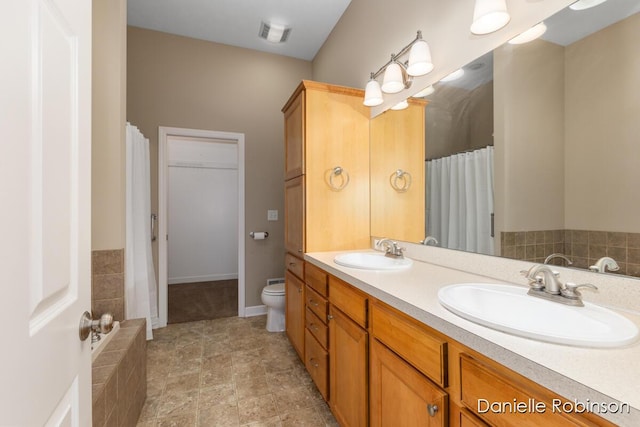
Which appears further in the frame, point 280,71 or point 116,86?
point 280,71

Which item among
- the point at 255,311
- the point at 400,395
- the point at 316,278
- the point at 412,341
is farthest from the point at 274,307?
the point at 412,341

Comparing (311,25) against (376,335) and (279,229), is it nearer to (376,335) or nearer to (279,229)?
(279,229)

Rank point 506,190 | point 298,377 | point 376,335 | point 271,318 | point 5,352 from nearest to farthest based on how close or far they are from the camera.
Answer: point 5,352, point 376,335, point 506,190, point 298,377, point 271,318

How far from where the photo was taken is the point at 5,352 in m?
0.41

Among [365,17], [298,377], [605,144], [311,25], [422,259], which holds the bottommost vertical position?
[298,377]

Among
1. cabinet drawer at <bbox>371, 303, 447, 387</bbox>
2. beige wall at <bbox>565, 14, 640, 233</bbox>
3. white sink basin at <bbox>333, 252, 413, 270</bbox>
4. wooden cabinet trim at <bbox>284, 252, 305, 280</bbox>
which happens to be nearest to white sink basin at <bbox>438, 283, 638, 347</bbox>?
cabinet drawer at <bbox>371, 303, 447, 387</bbox>

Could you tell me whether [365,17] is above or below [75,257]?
above

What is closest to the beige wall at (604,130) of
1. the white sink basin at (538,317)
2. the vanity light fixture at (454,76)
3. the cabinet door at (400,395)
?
the white sink basin at (538,317)

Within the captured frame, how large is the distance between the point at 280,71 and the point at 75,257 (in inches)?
125

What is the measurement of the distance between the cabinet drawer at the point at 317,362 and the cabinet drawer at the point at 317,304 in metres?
0.19

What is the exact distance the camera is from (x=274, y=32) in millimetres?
2852

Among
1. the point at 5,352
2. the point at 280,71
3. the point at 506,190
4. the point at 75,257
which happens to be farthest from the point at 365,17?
the point at 5,352

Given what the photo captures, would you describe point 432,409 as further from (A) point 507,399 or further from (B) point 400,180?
(B) point 400,180

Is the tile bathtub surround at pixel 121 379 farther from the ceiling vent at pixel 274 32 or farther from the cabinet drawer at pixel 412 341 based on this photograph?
the ceiling vent at pixel 274 32
